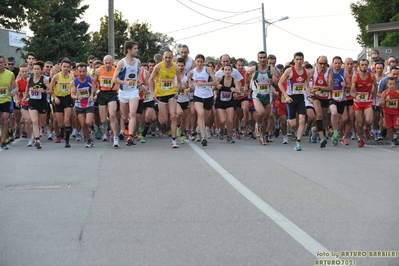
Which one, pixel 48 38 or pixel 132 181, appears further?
pixel 48 38

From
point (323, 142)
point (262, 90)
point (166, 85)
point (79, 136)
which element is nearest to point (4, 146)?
point (79, 136)

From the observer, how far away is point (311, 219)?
801cm

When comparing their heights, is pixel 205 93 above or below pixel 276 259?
above

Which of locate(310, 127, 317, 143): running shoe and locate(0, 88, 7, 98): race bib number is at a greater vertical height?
locate(0, 88, 7, 98): race bib number

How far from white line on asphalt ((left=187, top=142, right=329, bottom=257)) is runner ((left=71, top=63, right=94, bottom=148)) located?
5917 millimetres

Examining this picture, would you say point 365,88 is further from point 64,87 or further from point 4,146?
point 4,146

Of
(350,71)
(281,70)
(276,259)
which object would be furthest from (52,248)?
(281,70)

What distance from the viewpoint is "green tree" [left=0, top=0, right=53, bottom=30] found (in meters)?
39.4

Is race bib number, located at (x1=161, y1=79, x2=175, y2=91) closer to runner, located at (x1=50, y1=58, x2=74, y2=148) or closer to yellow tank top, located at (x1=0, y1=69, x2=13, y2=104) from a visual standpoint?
runner, located at (x1=50, y1=58, x2=74, y2=148)

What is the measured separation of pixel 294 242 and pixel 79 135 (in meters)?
13.9

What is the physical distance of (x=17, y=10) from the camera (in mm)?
39594

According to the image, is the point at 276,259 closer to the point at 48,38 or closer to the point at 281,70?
the point at 281,70

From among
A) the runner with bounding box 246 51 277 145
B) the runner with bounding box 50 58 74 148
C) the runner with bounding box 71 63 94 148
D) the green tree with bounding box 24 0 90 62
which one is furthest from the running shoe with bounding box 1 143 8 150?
the green tree with bounding box 24 0 90 62

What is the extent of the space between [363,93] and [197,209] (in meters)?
10.1
